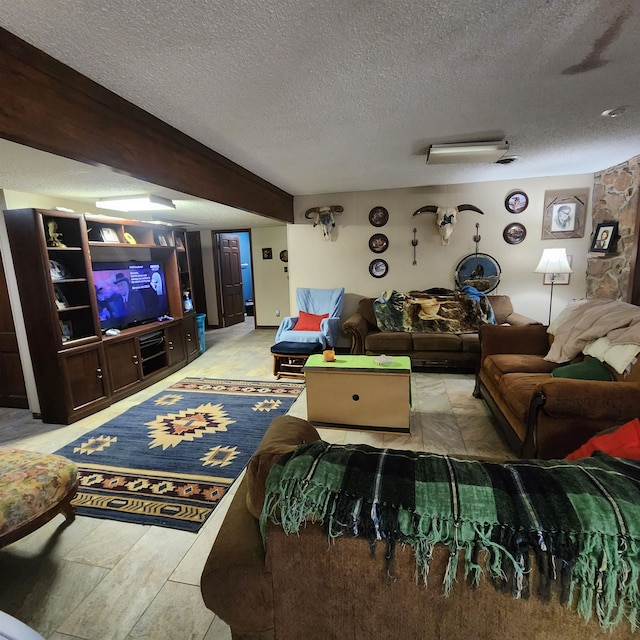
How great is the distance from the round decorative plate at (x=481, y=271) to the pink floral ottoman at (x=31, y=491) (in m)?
4.46

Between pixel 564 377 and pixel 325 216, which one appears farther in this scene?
pixel 325 216

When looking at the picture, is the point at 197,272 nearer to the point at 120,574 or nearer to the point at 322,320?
the point at 322,320

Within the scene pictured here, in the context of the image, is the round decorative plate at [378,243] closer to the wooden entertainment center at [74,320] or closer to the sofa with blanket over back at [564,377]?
the sofa with blanket over back at [564,377]

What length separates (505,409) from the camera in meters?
2.49

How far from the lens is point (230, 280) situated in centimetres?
748

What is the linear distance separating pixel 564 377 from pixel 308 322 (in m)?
2.85

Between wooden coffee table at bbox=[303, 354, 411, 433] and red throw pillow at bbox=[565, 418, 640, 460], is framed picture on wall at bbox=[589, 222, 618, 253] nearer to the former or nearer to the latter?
wooden coffee table at bbox=[303, 354, 411, 433]

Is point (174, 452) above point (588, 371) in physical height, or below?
below

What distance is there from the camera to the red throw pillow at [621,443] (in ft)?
3.52

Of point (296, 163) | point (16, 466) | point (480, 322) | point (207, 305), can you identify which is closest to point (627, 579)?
point (16, 466)

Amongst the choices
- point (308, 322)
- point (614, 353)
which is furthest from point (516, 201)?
point (308, 322)

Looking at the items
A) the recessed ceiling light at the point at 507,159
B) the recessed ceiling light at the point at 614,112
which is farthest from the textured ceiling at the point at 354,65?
the recessed ceiling light at the point at 507,159

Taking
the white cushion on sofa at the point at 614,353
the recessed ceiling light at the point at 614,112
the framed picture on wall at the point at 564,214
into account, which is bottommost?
the white cushion on sofa at the point at 614,353

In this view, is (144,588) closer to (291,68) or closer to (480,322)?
(291,68)
